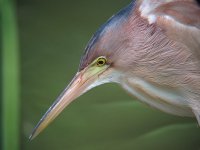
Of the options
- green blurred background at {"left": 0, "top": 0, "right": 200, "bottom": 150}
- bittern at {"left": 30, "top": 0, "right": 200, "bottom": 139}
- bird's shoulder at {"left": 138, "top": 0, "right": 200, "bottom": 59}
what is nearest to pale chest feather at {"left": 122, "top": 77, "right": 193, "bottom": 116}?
bittern at {"left": 30, "top": 0, "right": 200, "bottom": 139}

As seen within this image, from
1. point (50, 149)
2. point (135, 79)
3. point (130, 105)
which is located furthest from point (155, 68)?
point (50, 149)

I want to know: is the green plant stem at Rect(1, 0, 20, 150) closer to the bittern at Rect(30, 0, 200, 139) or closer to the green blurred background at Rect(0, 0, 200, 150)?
the green blurred background at Rect(0, 0, 200, 150)

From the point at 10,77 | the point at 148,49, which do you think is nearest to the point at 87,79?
the point at 148,49

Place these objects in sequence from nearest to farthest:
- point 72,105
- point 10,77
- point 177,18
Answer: point 177,18 < point 10,77 < point 72,105

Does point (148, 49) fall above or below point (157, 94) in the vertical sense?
above

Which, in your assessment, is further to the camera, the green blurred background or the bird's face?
the green blurred background

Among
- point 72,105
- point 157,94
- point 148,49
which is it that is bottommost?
point 72,105

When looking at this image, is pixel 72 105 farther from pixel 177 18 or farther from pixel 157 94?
pixel 177 18
